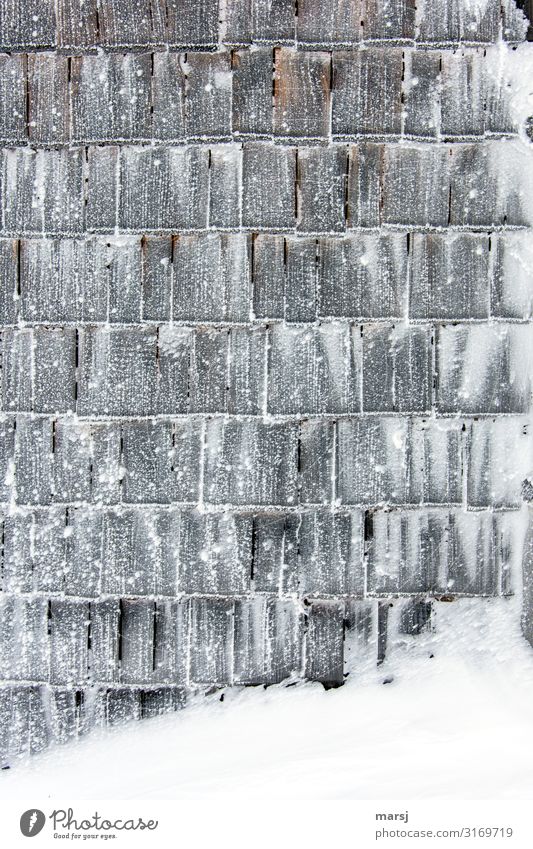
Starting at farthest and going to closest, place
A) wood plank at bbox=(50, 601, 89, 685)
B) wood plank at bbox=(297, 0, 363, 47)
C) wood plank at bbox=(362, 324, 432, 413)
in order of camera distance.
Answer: wood plank at bbox=(50, 601, 89, 685)
wood plank at bbox=(362, 324, 432, 413)
wood plank at bbox=(297, 0, 363, 47)

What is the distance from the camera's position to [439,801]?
2109mm

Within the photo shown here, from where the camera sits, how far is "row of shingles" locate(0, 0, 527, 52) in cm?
200

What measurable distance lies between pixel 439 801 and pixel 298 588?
0.80 m

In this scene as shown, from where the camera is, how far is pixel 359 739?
2205 millimetres

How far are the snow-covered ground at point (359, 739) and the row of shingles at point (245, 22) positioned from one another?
6.04 ft

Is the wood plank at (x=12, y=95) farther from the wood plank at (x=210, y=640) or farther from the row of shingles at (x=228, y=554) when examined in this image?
the wood plank at (x=210, y=640)

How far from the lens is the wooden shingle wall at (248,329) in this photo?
2.02 meters

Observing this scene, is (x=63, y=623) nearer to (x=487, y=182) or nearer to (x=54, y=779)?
(x=54, y=779)

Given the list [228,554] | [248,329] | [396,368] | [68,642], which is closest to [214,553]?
[228,554]

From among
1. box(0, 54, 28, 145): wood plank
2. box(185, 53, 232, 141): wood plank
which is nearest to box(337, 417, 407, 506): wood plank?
box(185, 53, 232, 141): wood plank

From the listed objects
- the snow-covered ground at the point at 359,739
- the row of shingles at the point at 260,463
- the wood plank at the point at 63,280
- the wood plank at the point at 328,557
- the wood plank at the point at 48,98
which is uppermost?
the wood plank at the point at 48,98

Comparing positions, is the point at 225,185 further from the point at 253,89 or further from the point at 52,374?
the point at 52,374

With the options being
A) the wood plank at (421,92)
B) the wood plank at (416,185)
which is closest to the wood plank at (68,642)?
the wood plank at (416,185)

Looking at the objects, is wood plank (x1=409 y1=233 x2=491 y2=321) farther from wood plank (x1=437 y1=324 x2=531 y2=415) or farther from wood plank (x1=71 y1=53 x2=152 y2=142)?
wood plank (x1=71 y1=53 x2=152 y2=142)
